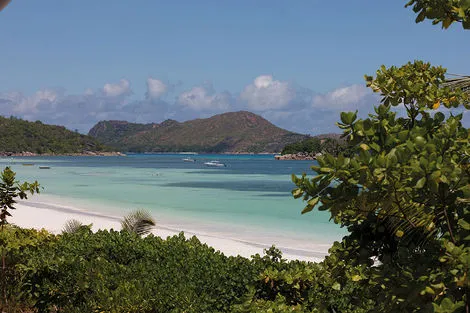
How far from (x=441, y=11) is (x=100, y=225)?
21.0 metres

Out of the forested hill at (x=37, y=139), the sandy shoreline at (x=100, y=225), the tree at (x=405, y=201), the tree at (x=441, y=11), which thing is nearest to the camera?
the tree at (x=405, y=201)

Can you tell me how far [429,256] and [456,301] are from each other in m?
0.31

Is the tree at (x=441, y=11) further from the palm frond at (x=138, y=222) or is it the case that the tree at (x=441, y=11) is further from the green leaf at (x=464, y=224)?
the palm frond at (x=138, y=222)

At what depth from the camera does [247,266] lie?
16.9 feet

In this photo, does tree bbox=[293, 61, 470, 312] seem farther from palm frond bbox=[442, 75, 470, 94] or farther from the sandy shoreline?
the sandy shoreline

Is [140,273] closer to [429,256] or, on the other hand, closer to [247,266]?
[247,266]

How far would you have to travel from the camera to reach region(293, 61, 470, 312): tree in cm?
178

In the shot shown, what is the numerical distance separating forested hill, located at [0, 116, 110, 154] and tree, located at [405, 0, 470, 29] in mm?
171193

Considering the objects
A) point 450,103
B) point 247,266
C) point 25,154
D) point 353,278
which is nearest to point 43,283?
point 247,266

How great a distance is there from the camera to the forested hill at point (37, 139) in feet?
536

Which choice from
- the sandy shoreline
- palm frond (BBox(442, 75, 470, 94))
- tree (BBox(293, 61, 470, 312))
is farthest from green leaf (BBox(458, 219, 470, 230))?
the sandy shoreline

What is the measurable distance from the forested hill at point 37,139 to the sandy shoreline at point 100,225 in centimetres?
14144

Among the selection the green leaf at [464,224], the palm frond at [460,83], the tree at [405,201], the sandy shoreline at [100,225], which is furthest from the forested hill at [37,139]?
the green leaf at [464,224]

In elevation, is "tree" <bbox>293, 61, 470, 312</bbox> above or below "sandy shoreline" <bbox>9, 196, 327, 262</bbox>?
above
